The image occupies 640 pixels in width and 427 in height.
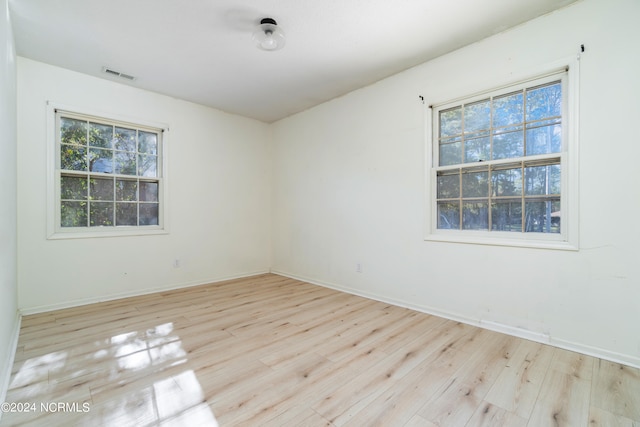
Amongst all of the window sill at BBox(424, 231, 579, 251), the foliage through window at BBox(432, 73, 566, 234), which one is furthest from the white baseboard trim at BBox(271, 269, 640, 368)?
the foliage through window at BBox(432, 73, 566, 234)

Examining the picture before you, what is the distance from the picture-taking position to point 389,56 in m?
2.87

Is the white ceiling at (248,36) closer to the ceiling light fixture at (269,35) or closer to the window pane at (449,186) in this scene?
the ceiling light fixture at (269,35)

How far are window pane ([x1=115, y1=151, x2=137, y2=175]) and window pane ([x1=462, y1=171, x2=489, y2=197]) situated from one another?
13.1ft

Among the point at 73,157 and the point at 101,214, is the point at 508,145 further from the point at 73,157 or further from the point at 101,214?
the point at 73,157

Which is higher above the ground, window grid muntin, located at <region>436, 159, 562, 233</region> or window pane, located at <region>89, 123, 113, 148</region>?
window pane, located at <region>89, 123, 113, 148</region>

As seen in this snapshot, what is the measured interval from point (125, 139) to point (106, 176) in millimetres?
533

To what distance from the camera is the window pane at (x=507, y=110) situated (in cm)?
250

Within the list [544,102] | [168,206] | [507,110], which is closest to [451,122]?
[507,110]

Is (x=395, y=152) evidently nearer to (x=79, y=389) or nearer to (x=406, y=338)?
(x=406, y=338)

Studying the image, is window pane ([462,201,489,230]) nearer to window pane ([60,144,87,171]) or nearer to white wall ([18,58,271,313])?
white wall ([18,58,271,313])

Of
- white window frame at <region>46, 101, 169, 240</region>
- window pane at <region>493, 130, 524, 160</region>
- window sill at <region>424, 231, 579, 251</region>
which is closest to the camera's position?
window sill at <region>424, 231, 579, 251</region>

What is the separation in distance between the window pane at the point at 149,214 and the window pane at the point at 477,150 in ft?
12.8

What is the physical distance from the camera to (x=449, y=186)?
2.92 meters

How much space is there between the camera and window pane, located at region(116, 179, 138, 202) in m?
3.56
